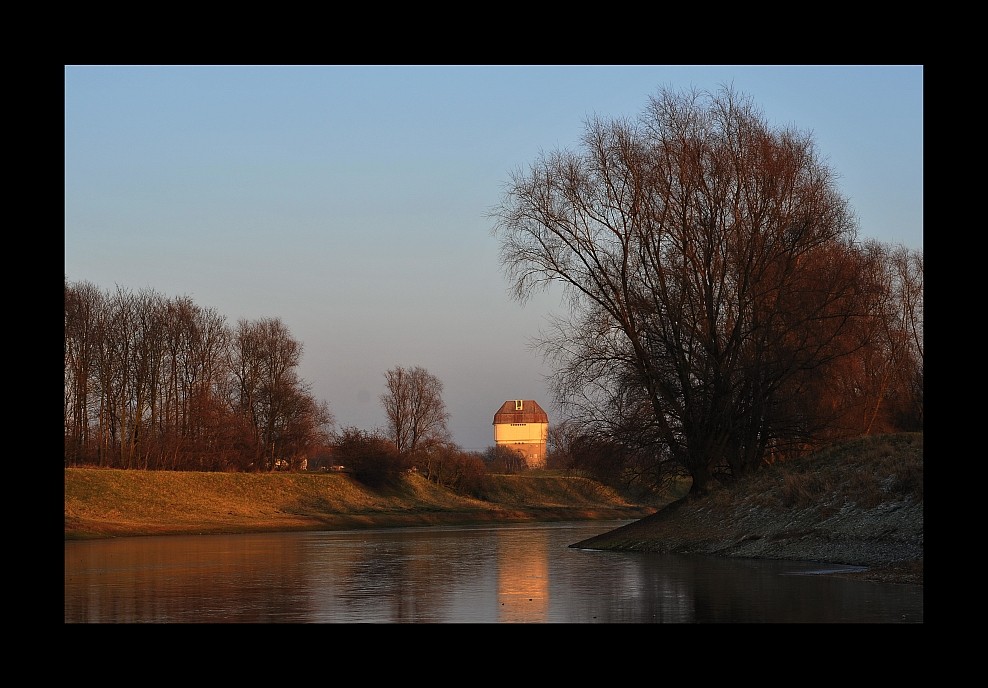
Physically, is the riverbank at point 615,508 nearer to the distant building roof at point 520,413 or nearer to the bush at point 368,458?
the bush at point 368,458

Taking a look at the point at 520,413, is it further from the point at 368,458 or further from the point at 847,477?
the point at 847,477

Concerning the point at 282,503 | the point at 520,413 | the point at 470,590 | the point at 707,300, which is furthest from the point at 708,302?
the point at 520,413

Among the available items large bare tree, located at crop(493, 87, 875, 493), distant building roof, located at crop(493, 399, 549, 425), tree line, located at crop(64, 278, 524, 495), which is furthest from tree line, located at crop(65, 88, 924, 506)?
distant building roof, located at crop(493, 399, 549, 425)

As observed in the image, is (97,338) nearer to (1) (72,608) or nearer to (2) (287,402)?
(2) (287,402)

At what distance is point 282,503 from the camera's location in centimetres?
6669

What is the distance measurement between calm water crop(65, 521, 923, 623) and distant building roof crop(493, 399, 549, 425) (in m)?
118

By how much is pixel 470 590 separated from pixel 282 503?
1917 inches

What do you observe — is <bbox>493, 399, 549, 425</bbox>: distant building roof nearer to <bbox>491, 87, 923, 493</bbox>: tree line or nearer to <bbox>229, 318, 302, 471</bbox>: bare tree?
<bbox>229, 318, 302, 471</bbox>: bare tree

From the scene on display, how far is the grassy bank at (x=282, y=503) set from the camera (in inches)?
2074

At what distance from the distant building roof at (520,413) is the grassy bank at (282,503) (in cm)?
5749

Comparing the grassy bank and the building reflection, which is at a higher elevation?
the building reflection

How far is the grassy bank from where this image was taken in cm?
5269

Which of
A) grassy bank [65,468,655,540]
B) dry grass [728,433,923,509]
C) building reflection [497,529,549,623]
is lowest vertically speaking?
grassy bank [65,468,655,540]
